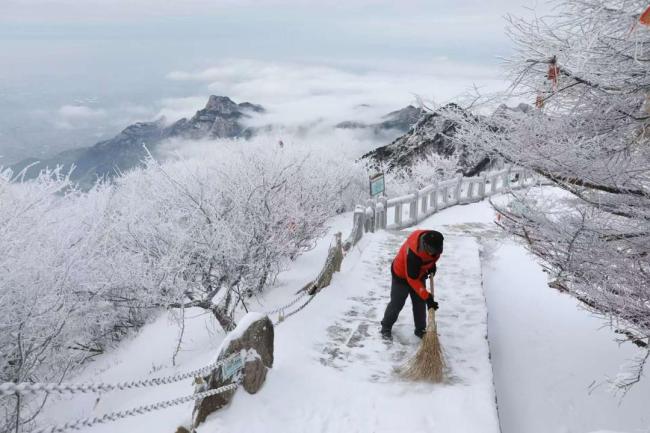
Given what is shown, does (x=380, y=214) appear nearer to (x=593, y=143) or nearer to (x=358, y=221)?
(x=358, y=221)

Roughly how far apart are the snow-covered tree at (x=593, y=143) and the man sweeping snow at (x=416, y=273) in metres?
0.98

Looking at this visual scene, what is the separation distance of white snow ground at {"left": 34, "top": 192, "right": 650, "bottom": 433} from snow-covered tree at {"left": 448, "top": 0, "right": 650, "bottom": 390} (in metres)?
1.31

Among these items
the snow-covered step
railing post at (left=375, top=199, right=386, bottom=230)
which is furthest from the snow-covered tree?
railing post at (left=375, top=199, right=386, bottom=230)

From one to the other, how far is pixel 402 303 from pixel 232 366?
224 centimetres

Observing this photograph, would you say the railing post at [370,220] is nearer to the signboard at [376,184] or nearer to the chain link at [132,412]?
the signboard at [376,184]

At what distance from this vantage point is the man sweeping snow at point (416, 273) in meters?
5.04

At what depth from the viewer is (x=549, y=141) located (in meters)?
4.22

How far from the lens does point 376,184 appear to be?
11.2 meters

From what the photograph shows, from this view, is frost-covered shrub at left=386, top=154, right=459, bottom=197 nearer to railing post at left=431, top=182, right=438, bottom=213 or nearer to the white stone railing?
the white stone railing

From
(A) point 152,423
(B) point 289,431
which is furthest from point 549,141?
(A) point 152,423

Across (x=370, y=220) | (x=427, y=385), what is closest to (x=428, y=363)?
(x=427, y=385)

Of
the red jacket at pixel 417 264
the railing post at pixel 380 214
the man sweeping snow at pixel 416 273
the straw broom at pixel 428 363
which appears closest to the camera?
the straw broom at pixel 428 363

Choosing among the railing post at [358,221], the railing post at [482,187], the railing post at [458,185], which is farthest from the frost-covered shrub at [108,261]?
the railing post at [482,187]

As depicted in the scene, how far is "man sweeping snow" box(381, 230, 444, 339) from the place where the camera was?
504 centimetres
